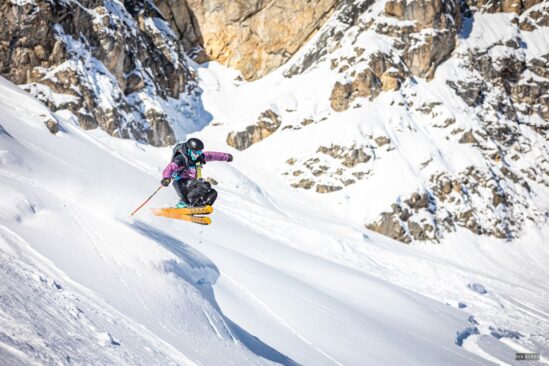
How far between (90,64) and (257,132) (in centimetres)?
1885

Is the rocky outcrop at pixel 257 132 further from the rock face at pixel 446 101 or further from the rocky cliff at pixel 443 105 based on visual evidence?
the rock face at pixel 446 101

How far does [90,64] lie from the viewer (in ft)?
130

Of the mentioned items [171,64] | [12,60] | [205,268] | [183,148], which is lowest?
[205,268]

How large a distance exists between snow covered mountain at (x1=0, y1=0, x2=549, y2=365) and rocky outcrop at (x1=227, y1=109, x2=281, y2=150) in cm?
27

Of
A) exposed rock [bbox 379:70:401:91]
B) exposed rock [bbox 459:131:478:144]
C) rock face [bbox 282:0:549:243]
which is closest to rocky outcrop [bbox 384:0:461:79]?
rock face [bbox 282:0:549:243]

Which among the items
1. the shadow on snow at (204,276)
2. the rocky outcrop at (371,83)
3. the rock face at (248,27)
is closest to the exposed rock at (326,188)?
the rocky outcrop at (371,83)

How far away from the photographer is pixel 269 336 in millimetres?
6570

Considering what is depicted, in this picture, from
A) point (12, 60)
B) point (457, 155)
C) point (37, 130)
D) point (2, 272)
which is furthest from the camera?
point (457, 155)

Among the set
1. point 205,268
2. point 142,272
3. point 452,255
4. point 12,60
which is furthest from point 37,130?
point 452,255

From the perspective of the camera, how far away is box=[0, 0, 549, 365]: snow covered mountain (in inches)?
188

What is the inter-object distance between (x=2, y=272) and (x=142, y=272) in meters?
1.76

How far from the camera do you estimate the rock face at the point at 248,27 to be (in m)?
61.9

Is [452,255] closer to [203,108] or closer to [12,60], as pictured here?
[203,108]

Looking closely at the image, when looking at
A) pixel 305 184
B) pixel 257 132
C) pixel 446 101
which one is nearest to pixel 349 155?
pixel 305 184
